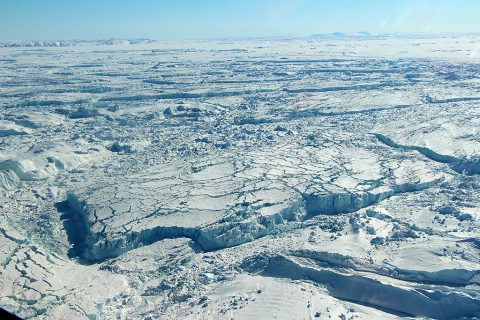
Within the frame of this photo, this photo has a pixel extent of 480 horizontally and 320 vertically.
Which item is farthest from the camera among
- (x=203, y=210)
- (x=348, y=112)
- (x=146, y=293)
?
(x=348, y=112)

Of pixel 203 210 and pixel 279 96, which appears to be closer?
pixel 203 210

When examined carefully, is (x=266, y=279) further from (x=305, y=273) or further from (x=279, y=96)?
(x=279, y=96)

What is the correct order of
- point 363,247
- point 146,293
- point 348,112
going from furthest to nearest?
1. point 348,112
2. point 363,247
3. point 146,293

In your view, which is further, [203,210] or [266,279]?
[203,210]

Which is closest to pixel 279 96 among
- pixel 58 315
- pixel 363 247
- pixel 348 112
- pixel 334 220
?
pixel 348 112

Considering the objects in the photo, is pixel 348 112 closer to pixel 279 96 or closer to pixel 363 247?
pixel 279 96

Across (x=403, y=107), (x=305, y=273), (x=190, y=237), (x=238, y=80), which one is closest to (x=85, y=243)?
(x=190, y=237)

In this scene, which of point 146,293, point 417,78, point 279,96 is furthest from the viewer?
point 417,78
